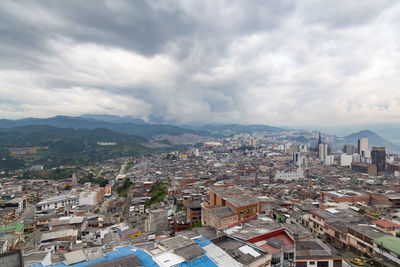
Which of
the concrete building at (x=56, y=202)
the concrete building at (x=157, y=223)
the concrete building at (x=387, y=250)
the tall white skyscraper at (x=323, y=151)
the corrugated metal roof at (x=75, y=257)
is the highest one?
the tall white skyscraper at (x=323, y=151)

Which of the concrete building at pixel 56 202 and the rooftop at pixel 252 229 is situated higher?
the rooftop at pixel 252 229

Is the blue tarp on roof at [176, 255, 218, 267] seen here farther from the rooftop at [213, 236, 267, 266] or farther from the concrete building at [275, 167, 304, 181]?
the concrete building at [275, 167, 304, 181]

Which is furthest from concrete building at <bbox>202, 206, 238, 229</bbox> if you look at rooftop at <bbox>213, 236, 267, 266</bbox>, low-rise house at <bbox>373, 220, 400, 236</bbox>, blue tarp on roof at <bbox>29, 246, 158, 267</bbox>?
low-rise house at <bbox>373, 220, 400, 236</bbox>

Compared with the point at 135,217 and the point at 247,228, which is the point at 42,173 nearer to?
the point at 135,217

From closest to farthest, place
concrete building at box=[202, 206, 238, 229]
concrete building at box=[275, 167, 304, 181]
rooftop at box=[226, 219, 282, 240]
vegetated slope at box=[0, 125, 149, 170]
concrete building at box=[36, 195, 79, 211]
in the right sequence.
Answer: rooftop at box=[226, 219, 282, 240]
concrete building at box=[202, 206, 238, 229]
concrete building at box=[36, 195, 79, 211]
concrete building at box=[275, 167, 304, 181]
vegetated slope at box=[0, 125, 149, 170]

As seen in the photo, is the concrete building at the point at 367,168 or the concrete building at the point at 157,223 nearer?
the concrete building at the point at 157,223

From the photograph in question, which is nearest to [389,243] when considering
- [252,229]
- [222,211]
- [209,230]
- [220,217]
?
[252,229]

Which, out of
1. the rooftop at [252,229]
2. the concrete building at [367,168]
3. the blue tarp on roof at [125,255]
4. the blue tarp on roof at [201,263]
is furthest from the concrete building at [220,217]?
the concrete building at [367,168]

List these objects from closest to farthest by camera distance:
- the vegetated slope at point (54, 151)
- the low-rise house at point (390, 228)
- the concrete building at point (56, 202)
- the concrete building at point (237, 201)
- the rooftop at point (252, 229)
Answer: the rooftop at point (252, 229) → the low-rise house at point (390, 228) → the concrete building at point (237, 201) → the concrete building at point (56, 202) → the vegetated slope at point (54, 151)

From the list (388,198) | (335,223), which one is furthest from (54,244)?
(388,198)

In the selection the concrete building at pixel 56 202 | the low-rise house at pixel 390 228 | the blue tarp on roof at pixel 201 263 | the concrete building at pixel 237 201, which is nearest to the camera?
the blue tarp on roof at pixel 201 263

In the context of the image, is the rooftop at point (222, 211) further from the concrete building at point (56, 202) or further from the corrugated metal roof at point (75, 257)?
the concrete building at point (56, 202)
